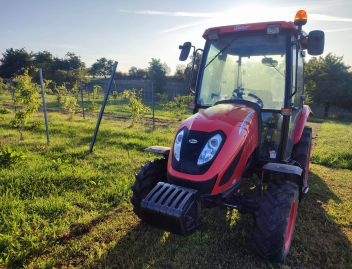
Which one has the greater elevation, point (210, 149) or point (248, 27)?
point (248, 27)

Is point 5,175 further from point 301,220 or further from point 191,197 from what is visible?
point 301,220

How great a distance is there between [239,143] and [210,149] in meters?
0.33

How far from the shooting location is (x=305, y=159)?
4.56 m

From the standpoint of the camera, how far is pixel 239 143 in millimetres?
2922

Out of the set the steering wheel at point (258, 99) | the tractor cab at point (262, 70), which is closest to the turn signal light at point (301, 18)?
the tractor cab at point (262, 70)

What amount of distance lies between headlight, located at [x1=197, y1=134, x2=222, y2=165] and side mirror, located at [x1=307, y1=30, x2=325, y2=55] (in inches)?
61.5

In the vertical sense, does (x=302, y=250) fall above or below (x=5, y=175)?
below

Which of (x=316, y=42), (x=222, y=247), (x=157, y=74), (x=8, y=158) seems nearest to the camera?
(x=222, y=247)

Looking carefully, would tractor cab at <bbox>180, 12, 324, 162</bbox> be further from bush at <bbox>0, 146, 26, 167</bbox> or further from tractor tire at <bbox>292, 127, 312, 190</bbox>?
bush at <bbox>0, 146, 26, 167</bbox>

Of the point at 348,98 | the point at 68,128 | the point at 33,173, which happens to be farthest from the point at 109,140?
the point at 348,98

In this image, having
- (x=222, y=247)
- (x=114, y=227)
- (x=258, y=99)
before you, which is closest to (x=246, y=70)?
(x=258, y=99)

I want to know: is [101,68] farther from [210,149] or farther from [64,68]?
[210,149]

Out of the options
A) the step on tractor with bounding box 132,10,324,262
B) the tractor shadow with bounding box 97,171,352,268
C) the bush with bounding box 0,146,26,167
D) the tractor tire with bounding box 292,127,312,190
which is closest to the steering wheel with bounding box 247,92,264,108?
the step on tractor with bounding box 132,10,324,262

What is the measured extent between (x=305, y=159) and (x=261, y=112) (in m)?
1.48
